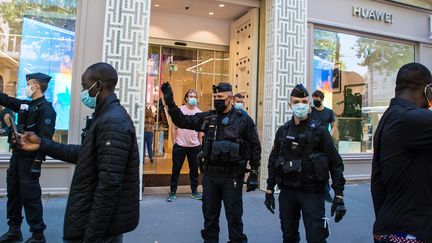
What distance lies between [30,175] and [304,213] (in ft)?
10.6

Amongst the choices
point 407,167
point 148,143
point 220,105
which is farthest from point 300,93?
point 148,143

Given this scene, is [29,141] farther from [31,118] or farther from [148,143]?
[148,143]

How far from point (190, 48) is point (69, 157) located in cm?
759

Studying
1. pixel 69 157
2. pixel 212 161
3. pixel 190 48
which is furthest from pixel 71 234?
pixel 190 48

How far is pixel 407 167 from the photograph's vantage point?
2.20m

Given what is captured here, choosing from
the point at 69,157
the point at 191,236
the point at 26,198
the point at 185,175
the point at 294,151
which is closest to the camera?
the point at 69,157

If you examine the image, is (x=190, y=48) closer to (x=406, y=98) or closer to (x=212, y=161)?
(x=212, y=161)

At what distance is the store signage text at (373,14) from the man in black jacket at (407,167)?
7.50 meters

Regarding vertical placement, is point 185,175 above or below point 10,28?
below

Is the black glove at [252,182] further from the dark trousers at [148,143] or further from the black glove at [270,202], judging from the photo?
the dark trousers at [148,143]

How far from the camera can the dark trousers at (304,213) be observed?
349 cm

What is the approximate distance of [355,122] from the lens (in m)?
A: 9.42

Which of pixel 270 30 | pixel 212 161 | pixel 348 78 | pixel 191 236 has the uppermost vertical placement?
pixel 270 30

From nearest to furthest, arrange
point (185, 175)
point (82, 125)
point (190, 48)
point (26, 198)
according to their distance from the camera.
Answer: point (26, 198), point (82, 125), point (185, 175), point (190, 48)
